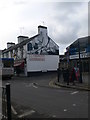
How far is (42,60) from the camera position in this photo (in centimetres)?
3281

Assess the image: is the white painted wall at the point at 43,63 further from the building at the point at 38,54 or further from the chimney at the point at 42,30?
the chimney at the point at 42,30

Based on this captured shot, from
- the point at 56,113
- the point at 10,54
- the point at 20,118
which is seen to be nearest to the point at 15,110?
the point at 20,118

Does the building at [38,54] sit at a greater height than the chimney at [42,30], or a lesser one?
lesser

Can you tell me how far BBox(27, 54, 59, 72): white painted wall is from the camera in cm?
3110

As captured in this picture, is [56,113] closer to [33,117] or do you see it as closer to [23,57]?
[33,117]

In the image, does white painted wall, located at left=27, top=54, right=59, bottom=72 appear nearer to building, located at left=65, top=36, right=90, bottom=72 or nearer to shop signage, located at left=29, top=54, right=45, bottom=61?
shop signage, located at left=29, top=54, right=45, bottom=61

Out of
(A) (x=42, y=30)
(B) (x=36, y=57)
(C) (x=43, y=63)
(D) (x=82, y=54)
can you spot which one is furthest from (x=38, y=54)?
(D) (x=82, y=54)

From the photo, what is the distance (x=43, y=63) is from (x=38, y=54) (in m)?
2.09

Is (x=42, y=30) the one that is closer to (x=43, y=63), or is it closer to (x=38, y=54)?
(x=38, y=54)

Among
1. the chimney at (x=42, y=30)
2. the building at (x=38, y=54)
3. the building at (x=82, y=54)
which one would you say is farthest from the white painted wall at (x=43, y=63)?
the chimney at (x=42, y=30)

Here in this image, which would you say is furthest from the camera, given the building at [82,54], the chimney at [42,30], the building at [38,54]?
the chimney at [42,30]

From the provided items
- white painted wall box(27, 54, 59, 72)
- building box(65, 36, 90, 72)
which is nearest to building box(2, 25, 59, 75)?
white painted wall box(27, 54, 59, 72)

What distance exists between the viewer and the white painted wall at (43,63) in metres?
31.1

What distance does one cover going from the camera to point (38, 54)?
105 feet
